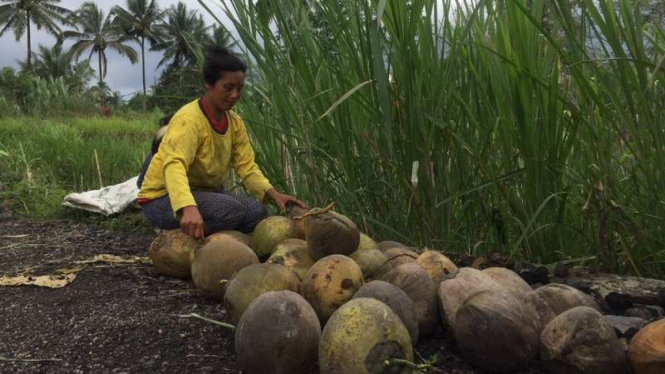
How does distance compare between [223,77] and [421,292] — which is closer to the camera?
[421,292]

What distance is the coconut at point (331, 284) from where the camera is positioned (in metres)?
1.49

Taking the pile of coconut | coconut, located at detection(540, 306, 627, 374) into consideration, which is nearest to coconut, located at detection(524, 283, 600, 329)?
the pile of coconut

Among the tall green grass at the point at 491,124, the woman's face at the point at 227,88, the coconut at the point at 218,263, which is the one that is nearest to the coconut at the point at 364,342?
the tall green grass at the point at 491,124

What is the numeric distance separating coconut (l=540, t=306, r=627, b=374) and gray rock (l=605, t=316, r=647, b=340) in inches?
3.6

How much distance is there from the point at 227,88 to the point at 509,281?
1621mm

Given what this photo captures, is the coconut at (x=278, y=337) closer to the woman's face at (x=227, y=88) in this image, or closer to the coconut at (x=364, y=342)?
the coconut at (x=364, y=342)

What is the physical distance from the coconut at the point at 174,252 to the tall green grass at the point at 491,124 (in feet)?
1.80

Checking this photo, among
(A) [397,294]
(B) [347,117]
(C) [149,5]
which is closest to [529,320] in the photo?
(A) [397,294]

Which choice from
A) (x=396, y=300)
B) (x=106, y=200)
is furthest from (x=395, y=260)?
(x=106, y=200)

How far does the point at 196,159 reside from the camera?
2816mm

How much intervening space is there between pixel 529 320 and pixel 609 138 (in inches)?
31.6

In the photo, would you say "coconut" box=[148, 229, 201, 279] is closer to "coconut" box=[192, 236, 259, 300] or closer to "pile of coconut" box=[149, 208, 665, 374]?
"coconut" box=[192, 236, 259, 300]

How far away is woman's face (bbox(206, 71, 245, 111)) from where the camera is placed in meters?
2.65

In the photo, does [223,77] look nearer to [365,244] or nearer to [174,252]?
[174,252]
